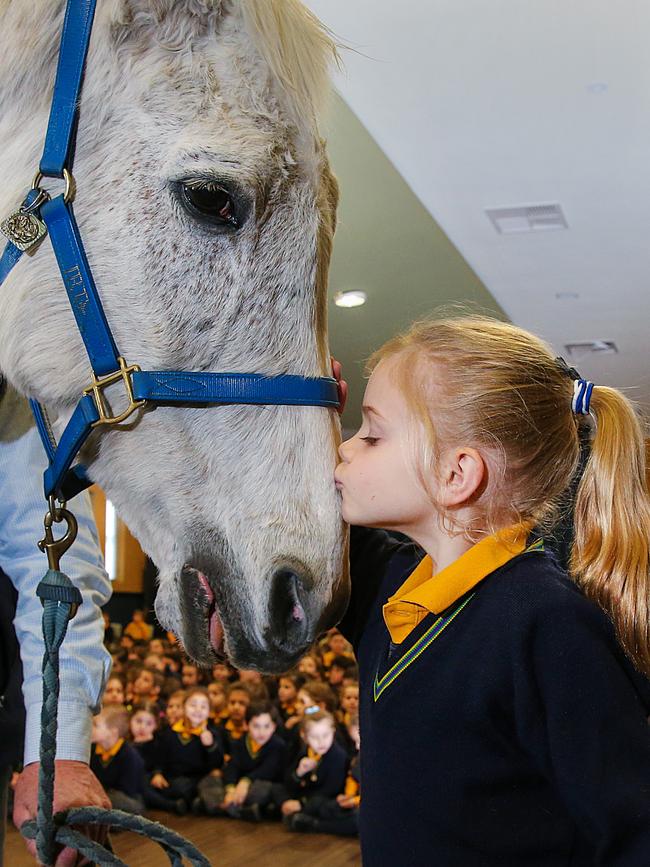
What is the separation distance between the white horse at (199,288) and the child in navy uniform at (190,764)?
3.75 metres

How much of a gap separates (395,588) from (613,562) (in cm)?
→ 28

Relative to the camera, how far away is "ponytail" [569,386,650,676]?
2.83 feet

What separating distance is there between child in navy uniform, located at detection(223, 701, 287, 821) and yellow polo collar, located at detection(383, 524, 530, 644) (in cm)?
354

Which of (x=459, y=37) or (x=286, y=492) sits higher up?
(x=459, y=37)

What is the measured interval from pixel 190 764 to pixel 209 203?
405 centimetres

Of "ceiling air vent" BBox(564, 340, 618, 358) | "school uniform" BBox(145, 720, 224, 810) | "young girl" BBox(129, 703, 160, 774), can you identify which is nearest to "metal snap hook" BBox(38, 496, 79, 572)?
"school uniform" BBox(145, 720, 224, 810)

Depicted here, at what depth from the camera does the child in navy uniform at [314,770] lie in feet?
13.3

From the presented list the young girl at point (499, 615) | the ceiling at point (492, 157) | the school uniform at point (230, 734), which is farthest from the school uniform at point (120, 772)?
the young girl at point (499, 615)

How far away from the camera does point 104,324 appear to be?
0.85 metres

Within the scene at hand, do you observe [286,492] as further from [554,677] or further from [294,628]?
[554,677]

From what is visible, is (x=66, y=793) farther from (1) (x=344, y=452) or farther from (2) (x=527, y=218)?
(2) (x=527, y=218)

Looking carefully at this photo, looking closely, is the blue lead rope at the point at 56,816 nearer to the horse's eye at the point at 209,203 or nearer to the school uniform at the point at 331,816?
the horse's eye at the point at 209,203

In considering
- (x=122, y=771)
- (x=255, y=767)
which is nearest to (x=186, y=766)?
(x=255, y=767)

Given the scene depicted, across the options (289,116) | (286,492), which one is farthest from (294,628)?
(289,116)
